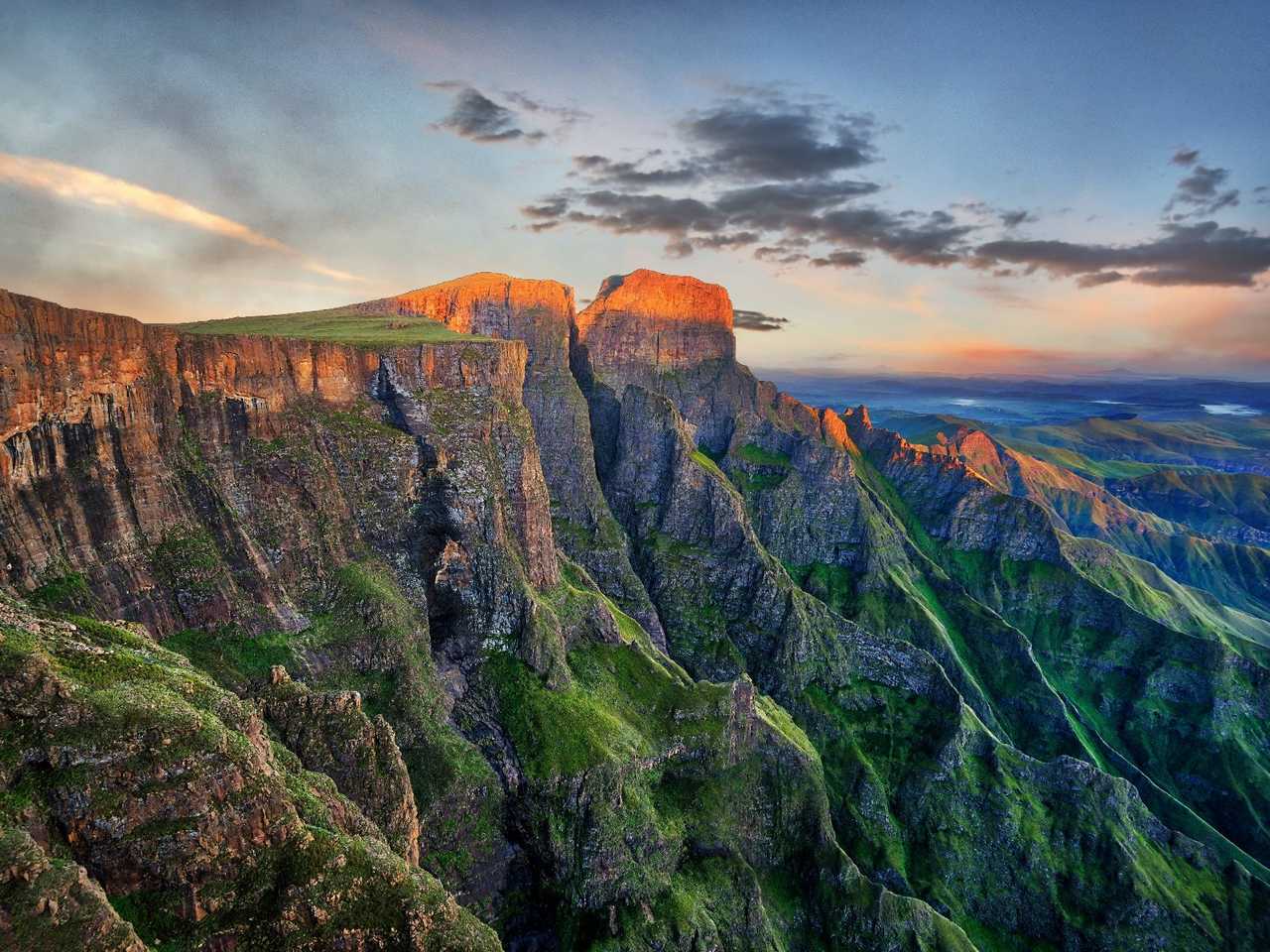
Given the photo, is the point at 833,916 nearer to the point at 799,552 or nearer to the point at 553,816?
the point at 553,816

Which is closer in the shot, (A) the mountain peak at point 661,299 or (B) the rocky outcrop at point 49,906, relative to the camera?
(B) the rocky outcrop at point 49,906

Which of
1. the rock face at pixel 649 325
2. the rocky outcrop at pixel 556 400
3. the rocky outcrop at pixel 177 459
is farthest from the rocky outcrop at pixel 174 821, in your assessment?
the rock face at pixel 649 325

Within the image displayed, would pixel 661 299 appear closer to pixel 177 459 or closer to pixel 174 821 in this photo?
pixel 177 459

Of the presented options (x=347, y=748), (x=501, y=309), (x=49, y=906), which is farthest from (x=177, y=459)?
(x=501, y=309)

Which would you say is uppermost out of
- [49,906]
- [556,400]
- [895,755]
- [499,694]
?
[556,400]

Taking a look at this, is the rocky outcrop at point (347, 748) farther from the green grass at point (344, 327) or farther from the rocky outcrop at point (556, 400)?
the rocky outcrop at point (556, 400)

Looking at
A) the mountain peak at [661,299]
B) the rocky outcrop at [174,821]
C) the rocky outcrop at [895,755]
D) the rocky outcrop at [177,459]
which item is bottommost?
the rocky outcrop at [895,755]
